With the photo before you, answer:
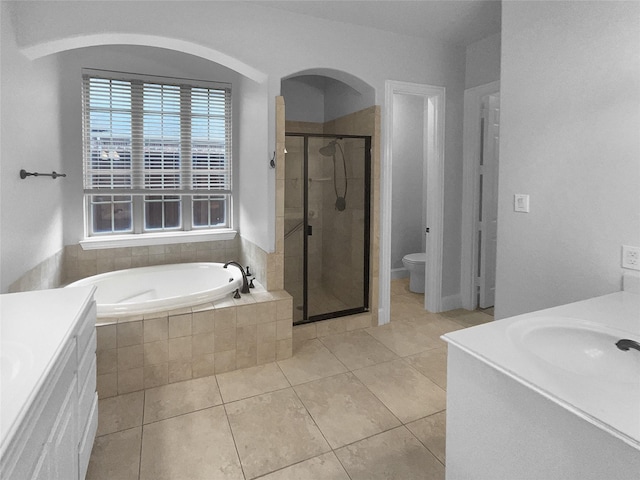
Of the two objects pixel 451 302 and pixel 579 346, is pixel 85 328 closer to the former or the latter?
pixel 579 346

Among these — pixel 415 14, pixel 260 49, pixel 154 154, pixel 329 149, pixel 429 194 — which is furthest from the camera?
pixel 429 194

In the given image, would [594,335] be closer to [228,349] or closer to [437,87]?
[228,349]

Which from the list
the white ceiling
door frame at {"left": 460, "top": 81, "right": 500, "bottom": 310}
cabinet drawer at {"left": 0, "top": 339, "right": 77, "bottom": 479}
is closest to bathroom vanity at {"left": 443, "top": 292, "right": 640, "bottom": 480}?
cabinet drawer at {"left": 0, "top": 339, "right": 77, "bottom": 479}

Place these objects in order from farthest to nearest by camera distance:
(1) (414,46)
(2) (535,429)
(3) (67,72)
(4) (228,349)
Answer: (1) (414,46), (3) (67,72), (4) (228,349), (2) (535,429)

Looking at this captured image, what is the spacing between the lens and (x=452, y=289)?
3914mm

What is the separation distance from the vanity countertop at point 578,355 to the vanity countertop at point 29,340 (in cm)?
117

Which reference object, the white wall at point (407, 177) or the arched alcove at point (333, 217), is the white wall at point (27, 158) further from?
the white wall at point (407, 177)

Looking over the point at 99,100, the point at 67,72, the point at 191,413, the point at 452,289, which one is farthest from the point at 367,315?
the point at 67,72

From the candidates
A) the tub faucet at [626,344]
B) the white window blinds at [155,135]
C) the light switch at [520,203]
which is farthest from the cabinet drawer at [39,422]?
the white window blinds at [155,135]

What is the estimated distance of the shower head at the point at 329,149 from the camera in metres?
3.25

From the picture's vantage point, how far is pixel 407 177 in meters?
5.18

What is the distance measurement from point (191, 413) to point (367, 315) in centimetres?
176

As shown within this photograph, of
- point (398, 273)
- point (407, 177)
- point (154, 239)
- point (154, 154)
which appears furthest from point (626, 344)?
point (407, 177)

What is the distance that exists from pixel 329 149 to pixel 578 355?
2.40 metres
